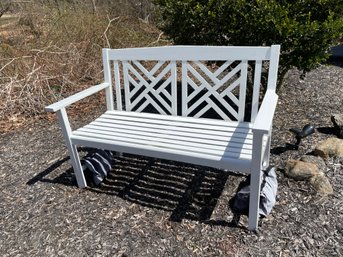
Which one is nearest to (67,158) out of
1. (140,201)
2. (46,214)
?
(46,214)

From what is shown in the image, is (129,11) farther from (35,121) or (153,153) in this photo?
(153,153)

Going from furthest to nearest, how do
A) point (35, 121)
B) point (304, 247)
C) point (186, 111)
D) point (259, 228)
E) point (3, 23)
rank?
point (3, 23) < point (35, 121) < point (186, 111) < point (259, 228) < point (304, 247)

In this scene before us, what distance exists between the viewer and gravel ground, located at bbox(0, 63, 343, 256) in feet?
7.09

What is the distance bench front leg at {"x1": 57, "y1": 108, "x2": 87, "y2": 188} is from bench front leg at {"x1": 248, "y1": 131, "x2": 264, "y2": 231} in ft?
4.77

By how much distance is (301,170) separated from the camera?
2656mm

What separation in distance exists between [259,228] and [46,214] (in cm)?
162

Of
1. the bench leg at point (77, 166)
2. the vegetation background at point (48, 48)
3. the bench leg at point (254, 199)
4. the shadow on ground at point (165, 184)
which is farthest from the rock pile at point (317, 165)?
the vegetation background at point (48, 48)

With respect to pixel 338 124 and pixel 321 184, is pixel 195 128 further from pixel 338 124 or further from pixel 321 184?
pixel 338 124

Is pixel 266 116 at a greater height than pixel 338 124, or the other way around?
pixel 266 116

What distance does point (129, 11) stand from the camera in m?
8.52

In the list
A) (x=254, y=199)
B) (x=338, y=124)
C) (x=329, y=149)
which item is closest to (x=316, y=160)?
(x=329, y=149)

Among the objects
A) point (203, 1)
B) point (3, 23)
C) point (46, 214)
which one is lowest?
point (46, 214)

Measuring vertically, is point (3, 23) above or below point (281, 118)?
above

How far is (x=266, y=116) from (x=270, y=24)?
1.53 m
